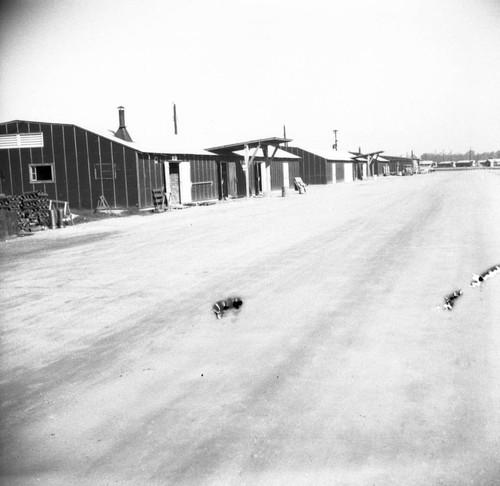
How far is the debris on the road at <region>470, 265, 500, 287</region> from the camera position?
301 inches

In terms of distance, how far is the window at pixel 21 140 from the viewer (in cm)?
2720

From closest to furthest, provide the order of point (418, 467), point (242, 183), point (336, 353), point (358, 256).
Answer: point (418, 467) → point (336, 353) → point (358, 256) → point (242, 183)

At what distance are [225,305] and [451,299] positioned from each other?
2851 mm

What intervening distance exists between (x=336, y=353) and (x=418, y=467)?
193 cm

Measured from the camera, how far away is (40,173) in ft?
90.7

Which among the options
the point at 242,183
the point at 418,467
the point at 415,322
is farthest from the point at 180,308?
the point at 242,183

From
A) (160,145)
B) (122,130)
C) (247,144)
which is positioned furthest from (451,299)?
(122,130)

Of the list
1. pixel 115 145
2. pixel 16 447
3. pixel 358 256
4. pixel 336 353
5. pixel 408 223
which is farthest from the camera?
pixel 115 145

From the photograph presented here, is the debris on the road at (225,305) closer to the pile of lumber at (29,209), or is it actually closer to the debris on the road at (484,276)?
the debris on the road at (484,276)

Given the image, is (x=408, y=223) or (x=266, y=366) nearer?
(x=266, y=366)

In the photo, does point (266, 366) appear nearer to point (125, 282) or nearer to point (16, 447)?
point (16, 447)

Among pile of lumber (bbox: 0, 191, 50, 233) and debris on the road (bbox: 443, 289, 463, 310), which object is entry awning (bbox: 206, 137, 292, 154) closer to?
pile of lumber (bbox: 0, 191, 50, 233)

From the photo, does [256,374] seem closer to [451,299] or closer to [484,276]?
[451,299]

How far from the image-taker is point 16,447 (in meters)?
3.59
